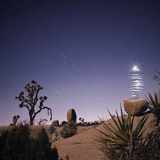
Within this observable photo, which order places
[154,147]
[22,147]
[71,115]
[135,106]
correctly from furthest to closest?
[71,115]
[135,106]
[22,147]
[154,147]

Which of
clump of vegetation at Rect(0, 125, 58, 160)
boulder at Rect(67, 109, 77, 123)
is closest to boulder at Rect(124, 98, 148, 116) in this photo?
clump of vegetation at Rect(0, 125, 58, 160)

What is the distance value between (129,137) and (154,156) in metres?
0.77

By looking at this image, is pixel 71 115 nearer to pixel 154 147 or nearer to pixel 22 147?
pixel 22 147

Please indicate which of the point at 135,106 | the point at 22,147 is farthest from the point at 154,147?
the point at 135,106

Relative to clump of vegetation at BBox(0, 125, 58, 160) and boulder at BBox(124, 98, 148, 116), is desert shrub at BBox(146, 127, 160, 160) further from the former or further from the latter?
boulder at BBox(124, 98, 148, 116)

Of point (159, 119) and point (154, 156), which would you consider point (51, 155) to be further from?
point (159, 119)

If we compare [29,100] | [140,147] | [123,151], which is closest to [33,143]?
[123,151]

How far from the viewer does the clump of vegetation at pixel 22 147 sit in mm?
5031

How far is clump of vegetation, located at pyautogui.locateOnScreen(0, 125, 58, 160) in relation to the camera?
5.03 m

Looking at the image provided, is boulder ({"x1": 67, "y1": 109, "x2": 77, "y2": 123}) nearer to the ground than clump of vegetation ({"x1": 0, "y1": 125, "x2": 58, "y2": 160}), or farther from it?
farther from it

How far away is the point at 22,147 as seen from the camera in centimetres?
574

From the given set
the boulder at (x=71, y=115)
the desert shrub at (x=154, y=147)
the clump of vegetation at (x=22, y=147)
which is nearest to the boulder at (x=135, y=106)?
the desert shrub at (x=154, y=147)

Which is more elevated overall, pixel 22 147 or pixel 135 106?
pixel 135 106

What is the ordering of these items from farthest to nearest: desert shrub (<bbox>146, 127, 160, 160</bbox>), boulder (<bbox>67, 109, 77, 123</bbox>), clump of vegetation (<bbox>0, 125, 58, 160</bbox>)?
boulder (<bbox>67, 109, 77, 123</bbox>) → clump of vegetation (<bbox>0, 125, 58, 160</bbox>) → desert shrub (<bbox>146, 127, 160, 160</bbox>)
